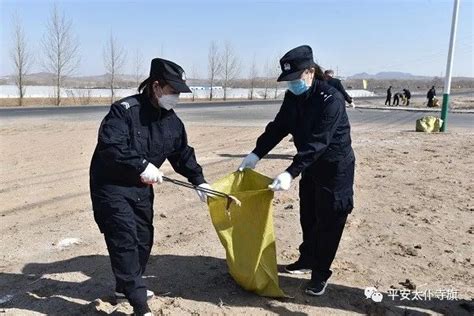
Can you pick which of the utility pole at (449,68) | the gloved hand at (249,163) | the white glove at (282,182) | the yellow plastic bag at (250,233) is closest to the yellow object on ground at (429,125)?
the utility pole at (449,68)

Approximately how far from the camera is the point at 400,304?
3.66 meters

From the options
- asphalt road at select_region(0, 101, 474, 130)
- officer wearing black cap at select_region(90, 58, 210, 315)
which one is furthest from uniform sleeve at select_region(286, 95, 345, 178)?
asphalt road at select_region(0, 101, 474, 130)

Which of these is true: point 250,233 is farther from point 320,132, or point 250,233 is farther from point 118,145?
point 118,145

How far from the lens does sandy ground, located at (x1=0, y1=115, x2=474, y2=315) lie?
3641mm

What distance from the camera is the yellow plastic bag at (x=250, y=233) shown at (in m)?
3.52

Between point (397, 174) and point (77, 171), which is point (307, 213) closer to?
point (397, 174)

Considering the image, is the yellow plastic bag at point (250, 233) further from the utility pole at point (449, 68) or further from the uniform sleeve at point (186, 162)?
the utility pole at point (449, 68)

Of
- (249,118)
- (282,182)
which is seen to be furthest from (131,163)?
(249,118)

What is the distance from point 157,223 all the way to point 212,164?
3822 millimetres

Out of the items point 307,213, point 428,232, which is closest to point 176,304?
point 307,213

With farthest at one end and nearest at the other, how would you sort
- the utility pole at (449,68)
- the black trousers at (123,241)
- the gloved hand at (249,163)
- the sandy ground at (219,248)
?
the utility pole at (449,68), the gloved hand at (249,163), the sandy ground at (219,248), the black trousers at (123,241)

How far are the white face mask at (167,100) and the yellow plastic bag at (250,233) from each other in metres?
0.73

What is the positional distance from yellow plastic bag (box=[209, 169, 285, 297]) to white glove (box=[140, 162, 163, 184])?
57 cm

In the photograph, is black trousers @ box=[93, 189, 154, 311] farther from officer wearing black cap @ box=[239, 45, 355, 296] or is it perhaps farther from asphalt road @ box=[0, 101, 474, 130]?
asphalt road @ box=[0, 101, 474, 130]
